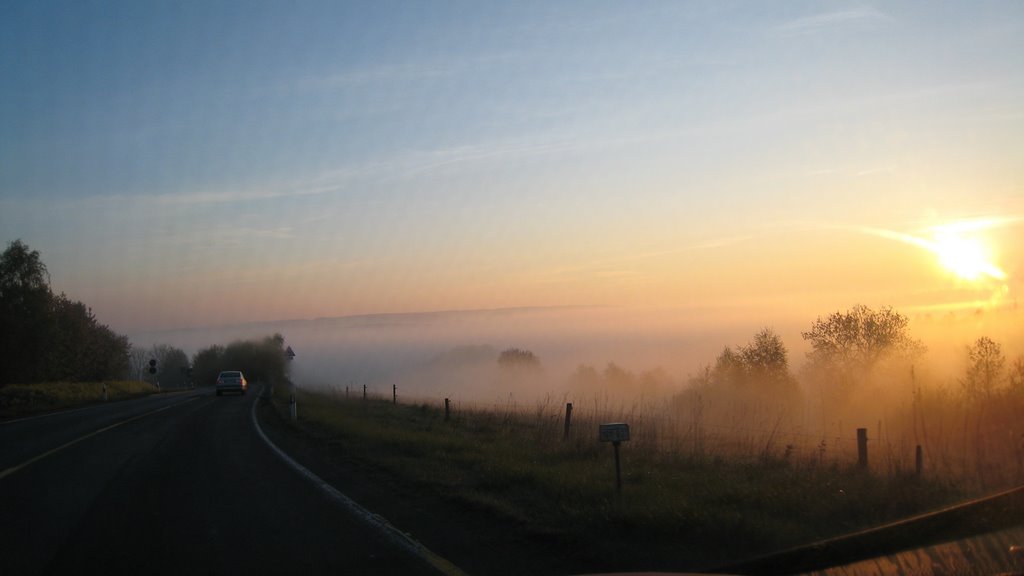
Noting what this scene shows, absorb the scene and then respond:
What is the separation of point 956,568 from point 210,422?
23.0 metres

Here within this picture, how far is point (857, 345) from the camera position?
45.5 meters

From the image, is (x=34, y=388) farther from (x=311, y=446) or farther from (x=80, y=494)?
(x=80, y=494)

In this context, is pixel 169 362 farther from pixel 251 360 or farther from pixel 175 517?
pixel 175 517

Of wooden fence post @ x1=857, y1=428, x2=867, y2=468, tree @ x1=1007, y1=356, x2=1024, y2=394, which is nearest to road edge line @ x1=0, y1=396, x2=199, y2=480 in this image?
wooden fence post @ x1=857, y1=428, x2=867, y2=468

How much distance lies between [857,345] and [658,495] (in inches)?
1658

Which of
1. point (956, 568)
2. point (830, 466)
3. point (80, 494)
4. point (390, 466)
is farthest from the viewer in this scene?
point (390, 466)

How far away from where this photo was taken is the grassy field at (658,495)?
696 cm

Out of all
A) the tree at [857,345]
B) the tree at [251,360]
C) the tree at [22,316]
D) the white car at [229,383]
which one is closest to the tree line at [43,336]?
the tree at [22,316]

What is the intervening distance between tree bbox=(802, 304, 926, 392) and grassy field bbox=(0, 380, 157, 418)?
141ft

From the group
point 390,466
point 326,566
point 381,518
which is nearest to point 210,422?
point 390,466

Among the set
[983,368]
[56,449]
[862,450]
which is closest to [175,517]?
[56,449]

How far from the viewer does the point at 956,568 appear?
586 cm

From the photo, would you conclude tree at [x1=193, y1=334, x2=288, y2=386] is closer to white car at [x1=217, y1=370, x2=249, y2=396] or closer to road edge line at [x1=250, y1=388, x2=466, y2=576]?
white car at [x1=217, y1=370, x2=249, y2=396]

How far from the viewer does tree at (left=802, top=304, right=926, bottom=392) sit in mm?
43156
